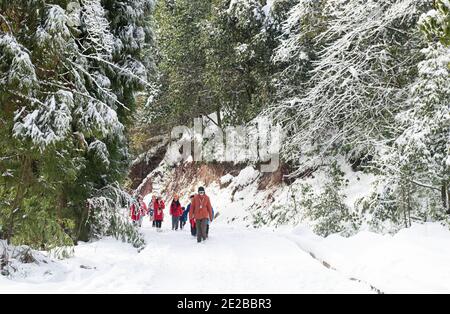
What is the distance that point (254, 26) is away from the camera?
24.0m

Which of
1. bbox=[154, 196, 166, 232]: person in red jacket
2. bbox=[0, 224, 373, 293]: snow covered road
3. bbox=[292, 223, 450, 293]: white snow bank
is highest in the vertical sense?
bbox=[154, 196, 166, 232]: person in red jacket

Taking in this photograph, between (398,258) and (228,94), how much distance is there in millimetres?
18673

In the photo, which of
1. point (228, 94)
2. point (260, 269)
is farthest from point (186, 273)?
point (228, 94)

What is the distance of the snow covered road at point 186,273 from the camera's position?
670 centimetres

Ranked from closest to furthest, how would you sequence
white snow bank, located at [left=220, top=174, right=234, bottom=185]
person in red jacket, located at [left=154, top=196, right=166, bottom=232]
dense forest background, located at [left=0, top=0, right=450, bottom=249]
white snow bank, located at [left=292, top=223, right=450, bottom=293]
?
white snow bank, located at [left=292, top=223, right=450, bottom=293]
dense forest background, located at [left=0, top=0, right=450, bottom=249]
person in red jacket, located at [left=154, top=196, right=166, bottom=232]
white snow bank, located at [left=220, top=174, right=234, bottom=185]

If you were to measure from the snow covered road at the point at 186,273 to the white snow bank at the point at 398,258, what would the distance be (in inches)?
16.9

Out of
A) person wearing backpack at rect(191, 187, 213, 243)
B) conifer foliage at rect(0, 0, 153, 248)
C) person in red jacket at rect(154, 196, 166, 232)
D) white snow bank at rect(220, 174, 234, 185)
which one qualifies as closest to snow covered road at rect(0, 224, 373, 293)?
conifer foliage at rect(0, 0, 153, 248)

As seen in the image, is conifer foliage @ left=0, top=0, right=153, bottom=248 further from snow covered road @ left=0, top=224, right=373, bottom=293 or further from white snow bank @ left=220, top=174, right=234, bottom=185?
white snow bank @ left=220, top=174, right=234, bottom=185

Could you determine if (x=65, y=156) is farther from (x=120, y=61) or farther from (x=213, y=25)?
(x=213, y=25)

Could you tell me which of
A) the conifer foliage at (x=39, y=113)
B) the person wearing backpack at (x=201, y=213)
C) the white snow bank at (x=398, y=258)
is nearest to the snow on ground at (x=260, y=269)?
the white snow bank at (x=398, y=258)

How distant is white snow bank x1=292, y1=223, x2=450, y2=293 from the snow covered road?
429mm

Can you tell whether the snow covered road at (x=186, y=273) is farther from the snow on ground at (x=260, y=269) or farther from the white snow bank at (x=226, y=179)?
the white snow bank at (x=226, y=179)

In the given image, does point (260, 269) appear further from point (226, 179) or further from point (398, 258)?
point (226, 179)

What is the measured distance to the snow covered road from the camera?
6699 mm
